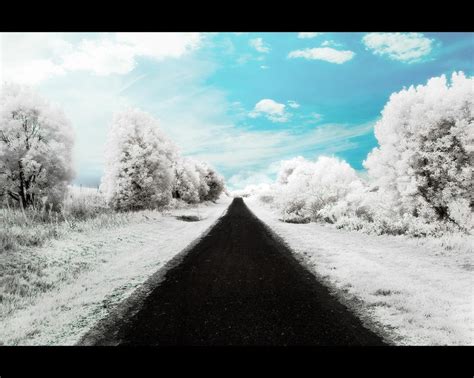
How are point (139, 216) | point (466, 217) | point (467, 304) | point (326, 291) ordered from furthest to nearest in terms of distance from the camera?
point (139, 216) → point (466, 217) → point (326, 291) → point (467, 304)

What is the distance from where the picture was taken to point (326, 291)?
7152mm

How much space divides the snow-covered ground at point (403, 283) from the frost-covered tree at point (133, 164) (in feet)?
51.6

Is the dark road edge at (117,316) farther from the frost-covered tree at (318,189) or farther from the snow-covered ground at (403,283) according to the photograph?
the frost-covered tree at (318,189)

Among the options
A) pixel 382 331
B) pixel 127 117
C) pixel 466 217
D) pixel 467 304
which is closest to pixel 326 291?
pixel 382 331

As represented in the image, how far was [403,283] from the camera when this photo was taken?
762 centimetres

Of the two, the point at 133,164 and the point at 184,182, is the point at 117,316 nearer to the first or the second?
the point at 133,164

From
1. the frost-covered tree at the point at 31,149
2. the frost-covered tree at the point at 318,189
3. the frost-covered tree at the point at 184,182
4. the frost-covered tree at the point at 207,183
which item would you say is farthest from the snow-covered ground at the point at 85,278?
the frost-covered tree at the point at 207,183

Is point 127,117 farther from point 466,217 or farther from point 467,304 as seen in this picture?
point 467,304

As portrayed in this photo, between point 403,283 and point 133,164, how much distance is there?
835 inches

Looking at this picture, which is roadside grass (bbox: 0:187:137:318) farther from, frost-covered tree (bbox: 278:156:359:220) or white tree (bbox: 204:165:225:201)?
white tree (bbox: 204:165:225:201)

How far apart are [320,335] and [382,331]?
98 centimetres

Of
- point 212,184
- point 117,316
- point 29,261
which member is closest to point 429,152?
point 117,316

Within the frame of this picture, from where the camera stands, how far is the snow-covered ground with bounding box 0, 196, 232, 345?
5.74m

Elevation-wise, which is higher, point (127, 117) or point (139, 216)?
point (127, 117)
